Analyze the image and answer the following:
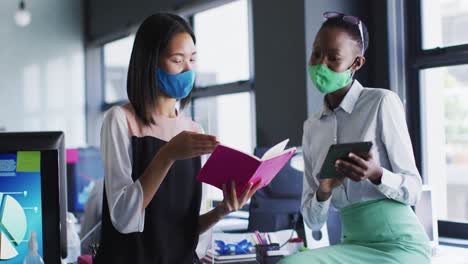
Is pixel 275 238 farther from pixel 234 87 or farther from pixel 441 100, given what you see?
pixel 234 87

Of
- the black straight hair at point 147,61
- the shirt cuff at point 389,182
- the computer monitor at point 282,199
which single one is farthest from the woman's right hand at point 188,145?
the computer monitor at point 282,199

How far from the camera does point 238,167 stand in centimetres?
145

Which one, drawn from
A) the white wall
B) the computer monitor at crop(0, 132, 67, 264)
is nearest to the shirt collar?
the computer monitor at crop(0, 132, 67, 264)

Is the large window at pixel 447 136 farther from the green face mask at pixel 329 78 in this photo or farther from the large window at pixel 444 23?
the green face mask at pixel 329 78

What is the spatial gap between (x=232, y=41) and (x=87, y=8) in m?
3.03

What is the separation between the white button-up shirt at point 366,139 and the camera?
1641 millimetres

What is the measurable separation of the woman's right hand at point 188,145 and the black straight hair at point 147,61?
0.15 m

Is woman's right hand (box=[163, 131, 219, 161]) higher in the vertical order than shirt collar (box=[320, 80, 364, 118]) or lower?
lower

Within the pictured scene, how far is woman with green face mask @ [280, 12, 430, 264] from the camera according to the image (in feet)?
5.30

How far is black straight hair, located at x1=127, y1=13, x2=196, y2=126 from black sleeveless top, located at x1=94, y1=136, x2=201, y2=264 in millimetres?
97

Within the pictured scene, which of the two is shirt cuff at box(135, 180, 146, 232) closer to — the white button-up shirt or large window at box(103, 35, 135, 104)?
the white button-up shirt

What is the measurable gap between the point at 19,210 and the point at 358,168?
875 mm

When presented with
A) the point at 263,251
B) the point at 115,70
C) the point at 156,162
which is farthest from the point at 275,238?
the point at 115,70

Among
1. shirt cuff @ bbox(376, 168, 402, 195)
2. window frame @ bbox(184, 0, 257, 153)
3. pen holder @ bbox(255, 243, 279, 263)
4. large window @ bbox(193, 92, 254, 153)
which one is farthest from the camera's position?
large window @ bbox(193, 92, 254, 153)
